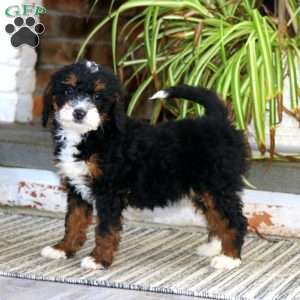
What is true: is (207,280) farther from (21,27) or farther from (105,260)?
(21,27)

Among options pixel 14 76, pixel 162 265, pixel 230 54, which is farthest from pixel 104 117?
pixel 14 76

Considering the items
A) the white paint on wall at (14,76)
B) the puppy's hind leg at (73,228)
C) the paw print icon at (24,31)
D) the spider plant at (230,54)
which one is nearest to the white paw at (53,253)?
the puppy's hind leg at (73,228)

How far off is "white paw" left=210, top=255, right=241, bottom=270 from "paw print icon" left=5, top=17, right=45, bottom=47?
6.53 feet

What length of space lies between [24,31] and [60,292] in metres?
2.22

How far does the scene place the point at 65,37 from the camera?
525 centimetres

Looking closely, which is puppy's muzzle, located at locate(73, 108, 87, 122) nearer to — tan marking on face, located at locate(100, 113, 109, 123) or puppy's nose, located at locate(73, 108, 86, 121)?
puppy's nose, located at locate(73, 108, 86, 121)

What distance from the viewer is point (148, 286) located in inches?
124

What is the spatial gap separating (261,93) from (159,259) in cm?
90

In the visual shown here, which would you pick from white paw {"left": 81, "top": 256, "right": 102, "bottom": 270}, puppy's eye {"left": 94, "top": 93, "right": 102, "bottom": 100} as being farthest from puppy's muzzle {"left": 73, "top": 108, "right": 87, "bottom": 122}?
white paw {"left": 81, "top": 256, "right": 102, "bottom": 270}

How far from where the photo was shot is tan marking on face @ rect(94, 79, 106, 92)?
3154mm

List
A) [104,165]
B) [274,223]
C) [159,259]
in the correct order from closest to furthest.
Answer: [104,165] → [159,259] → [274,223]

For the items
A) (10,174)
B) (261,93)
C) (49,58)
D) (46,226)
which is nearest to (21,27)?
(49,58)

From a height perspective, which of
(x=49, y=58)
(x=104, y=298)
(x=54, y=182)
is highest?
(x=49, y=58)

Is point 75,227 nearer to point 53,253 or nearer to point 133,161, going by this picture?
point 53,253
